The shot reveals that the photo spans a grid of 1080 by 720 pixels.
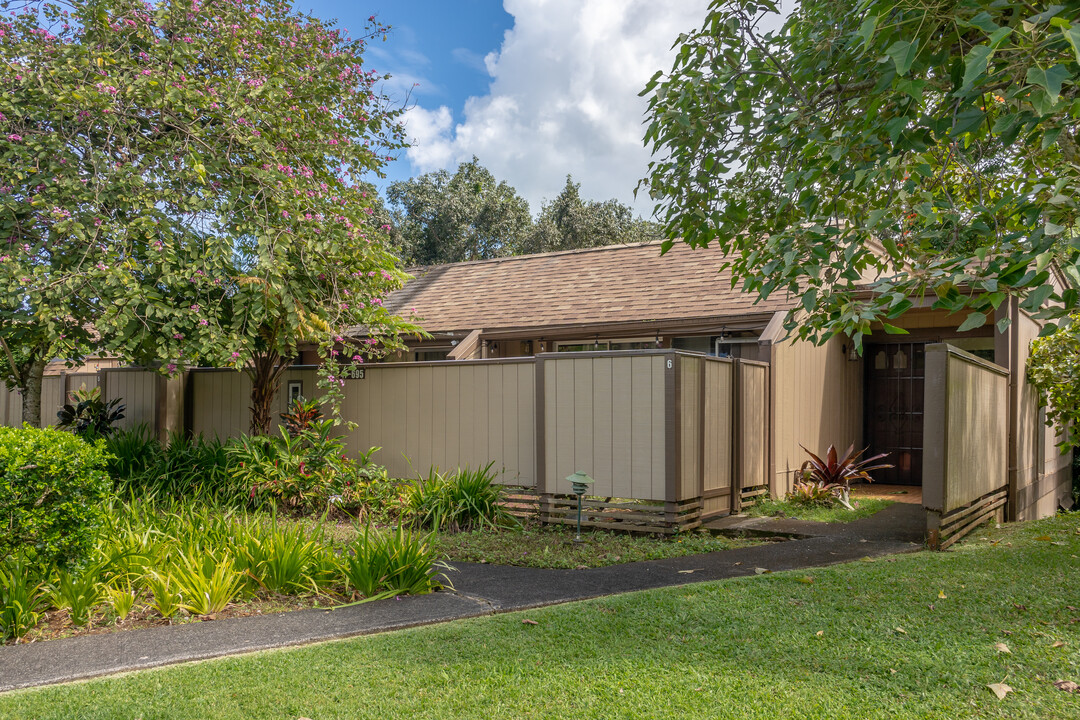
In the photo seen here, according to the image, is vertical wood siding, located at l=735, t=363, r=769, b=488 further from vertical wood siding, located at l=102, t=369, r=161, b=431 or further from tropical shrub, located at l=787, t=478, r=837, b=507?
vertical wood siding, located at l=102, t=369, r=161, b=431

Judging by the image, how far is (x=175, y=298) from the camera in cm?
916

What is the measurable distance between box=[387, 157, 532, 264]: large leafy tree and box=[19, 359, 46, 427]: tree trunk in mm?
21672

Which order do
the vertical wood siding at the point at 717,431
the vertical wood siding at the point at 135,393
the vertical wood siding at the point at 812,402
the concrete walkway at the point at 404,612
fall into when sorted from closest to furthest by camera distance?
the concrete walkway at the point at 404,612 → the vertical wood siding at the point at 717,431 → the vertical wood siding at the point at 812,402 → the vertical wood siding at the point at 135,393

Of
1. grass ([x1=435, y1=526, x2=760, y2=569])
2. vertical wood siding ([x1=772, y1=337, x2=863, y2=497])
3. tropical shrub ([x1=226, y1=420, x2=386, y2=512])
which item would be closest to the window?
tropical shrub ([x1=226, y1=420, x2=386, y2=512])

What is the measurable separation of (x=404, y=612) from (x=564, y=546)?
2687mm

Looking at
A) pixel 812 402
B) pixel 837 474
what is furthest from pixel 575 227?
pixel 837 474

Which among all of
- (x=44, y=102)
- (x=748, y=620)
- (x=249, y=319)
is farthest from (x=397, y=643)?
(x=44, y=102)

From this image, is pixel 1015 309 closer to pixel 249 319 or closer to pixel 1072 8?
pixel 1072 8

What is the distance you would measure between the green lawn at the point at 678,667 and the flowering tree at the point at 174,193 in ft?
17.8

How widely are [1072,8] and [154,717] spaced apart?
543 cm

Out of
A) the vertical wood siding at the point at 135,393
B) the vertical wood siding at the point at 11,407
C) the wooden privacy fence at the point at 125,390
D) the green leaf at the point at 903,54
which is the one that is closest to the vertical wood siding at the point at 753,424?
the green leaf at the point at 903,54

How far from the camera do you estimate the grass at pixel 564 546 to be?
6.91 metres

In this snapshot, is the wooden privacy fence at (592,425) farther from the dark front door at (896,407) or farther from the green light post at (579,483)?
the dark front door at (896,407)

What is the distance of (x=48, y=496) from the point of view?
16.6ft
